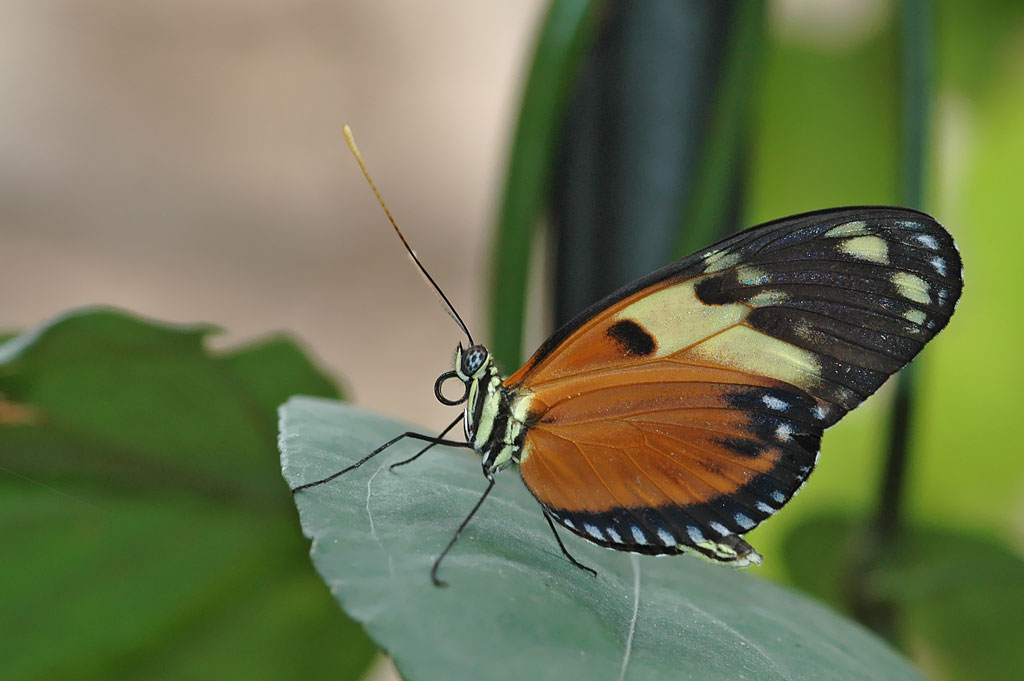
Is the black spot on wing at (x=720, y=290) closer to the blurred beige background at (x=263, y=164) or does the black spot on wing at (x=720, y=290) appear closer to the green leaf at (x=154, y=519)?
the green leaf at (x=154, y=519)

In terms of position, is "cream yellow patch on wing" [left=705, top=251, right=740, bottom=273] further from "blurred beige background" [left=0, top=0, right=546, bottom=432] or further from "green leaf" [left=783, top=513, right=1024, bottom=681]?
"blurred beige background" [left=0, top=0, right=546, bottom=432]

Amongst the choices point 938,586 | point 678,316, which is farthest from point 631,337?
point 938,586

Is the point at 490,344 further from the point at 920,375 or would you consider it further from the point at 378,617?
the point at 378,617

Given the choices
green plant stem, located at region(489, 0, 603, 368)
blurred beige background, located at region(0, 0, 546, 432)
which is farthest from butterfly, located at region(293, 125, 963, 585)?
blurred beige background, located at region(0, 0, 546, 432)

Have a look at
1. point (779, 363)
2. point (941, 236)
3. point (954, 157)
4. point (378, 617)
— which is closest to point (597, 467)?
point (779, 363)

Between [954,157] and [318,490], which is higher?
[318,490]

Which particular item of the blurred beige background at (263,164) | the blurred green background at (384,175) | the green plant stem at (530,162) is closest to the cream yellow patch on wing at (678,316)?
the green plant stem at (530,162)

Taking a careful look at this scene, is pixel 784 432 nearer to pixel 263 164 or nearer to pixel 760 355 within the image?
pixel 760 355

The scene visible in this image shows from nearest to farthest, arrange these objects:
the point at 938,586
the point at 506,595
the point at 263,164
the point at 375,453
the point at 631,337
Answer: the point at 506,595 → the point at 375,453 → the point at 631,337 → the point at 938,586 → the point at 263,164
